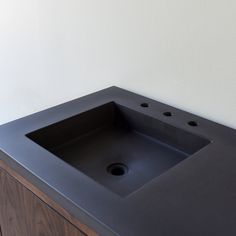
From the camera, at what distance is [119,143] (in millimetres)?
1139

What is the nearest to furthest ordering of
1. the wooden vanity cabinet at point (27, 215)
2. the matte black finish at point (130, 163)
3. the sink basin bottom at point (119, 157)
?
the matte black finish at point (130, 163), the wooden vanity cabinet at point (27, 215), the sink basin bottom at point (119, 157)

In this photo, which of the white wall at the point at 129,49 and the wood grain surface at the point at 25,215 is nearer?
the wood grain surface at the point at 25,215

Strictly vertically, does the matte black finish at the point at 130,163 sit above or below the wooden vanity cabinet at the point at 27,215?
above

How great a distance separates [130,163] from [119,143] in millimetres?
114

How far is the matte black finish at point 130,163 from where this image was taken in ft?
2.31

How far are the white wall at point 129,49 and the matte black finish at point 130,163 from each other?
0.08 metres

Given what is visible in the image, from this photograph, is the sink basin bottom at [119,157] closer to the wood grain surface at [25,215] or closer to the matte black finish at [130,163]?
the matte black finish at [130,163]

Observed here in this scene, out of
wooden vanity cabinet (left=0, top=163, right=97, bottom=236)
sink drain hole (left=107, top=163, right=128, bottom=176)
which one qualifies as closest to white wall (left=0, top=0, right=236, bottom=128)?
sink drain hole (left=107, top=163, right=128, bottom=176)

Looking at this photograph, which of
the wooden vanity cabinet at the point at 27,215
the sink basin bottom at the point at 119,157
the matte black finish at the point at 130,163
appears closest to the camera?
the matte black finish at the point at 130,163

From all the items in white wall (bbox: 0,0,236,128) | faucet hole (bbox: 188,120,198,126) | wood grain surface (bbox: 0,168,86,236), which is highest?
white wall (bbox: 0,0,236,128)

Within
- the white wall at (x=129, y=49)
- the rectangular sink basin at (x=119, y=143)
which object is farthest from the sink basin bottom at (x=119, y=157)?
the white wall at (x=129, y=49)

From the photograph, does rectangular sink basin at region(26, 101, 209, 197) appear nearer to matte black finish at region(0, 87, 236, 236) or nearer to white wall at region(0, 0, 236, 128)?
matte black finish at region(0, 87, 236, 236)

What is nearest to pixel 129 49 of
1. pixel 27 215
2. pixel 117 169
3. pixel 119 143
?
pixel 119 143

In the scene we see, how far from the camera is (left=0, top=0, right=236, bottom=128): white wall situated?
3.26 feet
